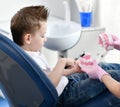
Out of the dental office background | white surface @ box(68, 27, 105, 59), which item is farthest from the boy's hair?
white surface @ box(68, 27, 105, 59)

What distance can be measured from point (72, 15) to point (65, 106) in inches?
64.8

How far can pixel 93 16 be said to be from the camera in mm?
2602

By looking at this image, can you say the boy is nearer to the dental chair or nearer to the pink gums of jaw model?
the dental chair

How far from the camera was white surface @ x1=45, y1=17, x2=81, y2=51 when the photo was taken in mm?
2186

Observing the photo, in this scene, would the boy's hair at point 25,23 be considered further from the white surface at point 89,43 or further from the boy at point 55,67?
the white surface at point 89,43

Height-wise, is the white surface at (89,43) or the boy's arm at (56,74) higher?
the boy's arm at (56,74)

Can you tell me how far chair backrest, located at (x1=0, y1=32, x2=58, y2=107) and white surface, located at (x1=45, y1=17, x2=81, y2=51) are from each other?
3.41ft

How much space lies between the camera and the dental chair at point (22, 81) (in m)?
1.04

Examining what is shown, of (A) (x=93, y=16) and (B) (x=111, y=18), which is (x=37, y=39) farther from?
(A) (x=93, y=16)

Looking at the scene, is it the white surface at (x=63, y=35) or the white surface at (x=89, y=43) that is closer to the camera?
the white surface at (x=63, y=35)

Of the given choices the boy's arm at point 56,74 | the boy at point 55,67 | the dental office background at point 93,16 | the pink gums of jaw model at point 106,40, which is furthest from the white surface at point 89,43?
the boy's arm at point 56,74

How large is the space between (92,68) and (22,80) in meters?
0.33

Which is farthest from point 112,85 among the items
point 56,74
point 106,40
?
point 106,40

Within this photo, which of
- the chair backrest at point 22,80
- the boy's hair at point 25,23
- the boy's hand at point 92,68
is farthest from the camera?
the boy's hair at point 25,23
